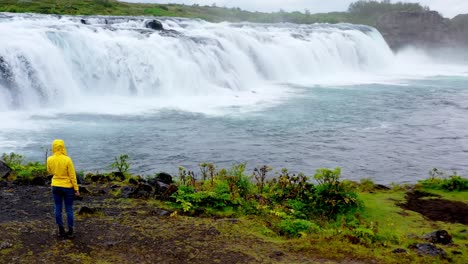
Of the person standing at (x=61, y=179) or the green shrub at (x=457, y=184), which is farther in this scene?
the green shrub at (x=457, y=184)

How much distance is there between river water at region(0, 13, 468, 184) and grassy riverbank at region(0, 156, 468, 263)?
367cm

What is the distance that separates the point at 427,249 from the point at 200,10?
77.6 m

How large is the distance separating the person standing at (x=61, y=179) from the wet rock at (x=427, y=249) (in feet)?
17.3

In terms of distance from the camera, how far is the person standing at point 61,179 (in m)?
7.68

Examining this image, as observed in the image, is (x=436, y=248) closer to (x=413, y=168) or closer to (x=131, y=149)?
(x=413, y=168)

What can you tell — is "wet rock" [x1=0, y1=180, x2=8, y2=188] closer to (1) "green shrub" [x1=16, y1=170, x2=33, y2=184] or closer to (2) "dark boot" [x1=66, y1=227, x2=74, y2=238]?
(1) "green shrub" [x1=16, y1=170, x2=33, y2=184]

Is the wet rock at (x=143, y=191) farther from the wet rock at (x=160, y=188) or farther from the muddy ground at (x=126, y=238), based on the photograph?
the muddy ground at (x=126, y=238)

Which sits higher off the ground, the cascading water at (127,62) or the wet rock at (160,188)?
the cascading water at (127,62)

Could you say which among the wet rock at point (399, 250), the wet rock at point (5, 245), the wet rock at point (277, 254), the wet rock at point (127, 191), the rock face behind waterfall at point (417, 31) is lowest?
the wet rock at point (399, 250)

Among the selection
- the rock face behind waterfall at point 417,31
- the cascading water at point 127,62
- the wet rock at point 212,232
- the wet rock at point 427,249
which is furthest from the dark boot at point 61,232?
the rock face behind waterfall at point 417,31

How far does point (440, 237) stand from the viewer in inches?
320

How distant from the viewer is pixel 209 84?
2969 cm

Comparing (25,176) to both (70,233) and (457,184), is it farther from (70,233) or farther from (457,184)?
(457,184)

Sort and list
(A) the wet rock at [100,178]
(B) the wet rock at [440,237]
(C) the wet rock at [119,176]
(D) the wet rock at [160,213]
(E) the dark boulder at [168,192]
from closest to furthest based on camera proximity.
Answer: (B) the wet rock at [440,237] < (D) the wet rock at [160,213] < (E) the dark boulder at [168,192] < (A) the wet rock at [100,178] < (C) the wet rock at [119,176]
